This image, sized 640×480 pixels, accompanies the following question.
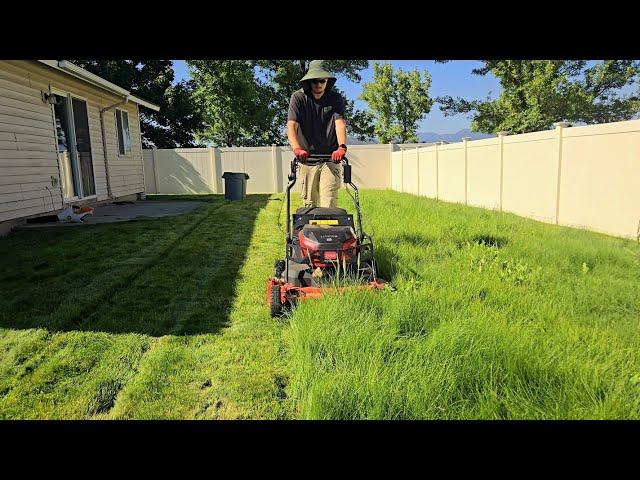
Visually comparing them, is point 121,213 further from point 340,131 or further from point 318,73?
point 318,73

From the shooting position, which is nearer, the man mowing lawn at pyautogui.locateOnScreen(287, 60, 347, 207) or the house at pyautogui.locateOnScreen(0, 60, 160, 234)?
the man mowing lawn at pyautogui.locateOnScreen(287, 60, 347, 207)

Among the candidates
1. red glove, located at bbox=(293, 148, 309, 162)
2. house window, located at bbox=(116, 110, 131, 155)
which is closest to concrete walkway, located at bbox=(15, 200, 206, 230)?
house window, located at bbox=(116, 110, 131, 155)

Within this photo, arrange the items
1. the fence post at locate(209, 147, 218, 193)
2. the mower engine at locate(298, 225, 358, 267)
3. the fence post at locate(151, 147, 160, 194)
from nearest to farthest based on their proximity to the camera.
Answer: the mower engine at locate(298, 225, 358, 267) < the fence post at locate(151, 147, 160, 194) < the fence post at locate(209, 147, 218, 193)

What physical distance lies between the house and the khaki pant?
526 centimetres

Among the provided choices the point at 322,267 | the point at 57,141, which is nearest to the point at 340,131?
the point at 322,267

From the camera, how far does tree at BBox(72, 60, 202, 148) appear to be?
23797 mm

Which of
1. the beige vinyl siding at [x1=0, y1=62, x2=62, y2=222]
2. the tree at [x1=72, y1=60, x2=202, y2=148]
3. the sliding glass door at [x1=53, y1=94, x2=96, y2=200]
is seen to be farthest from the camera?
the tree at [x1=72, y1=60, x2=202, y2=148]

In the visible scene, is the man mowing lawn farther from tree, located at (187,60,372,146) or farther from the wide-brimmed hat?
tree, located at (187,60,372,146)

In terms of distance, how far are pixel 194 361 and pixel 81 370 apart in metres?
0.64

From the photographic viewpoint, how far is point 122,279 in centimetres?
471

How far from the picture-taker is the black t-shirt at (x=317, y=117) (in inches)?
176

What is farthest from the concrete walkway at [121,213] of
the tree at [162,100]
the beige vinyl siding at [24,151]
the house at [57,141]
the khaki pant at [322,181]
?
the tree at [162,100]
